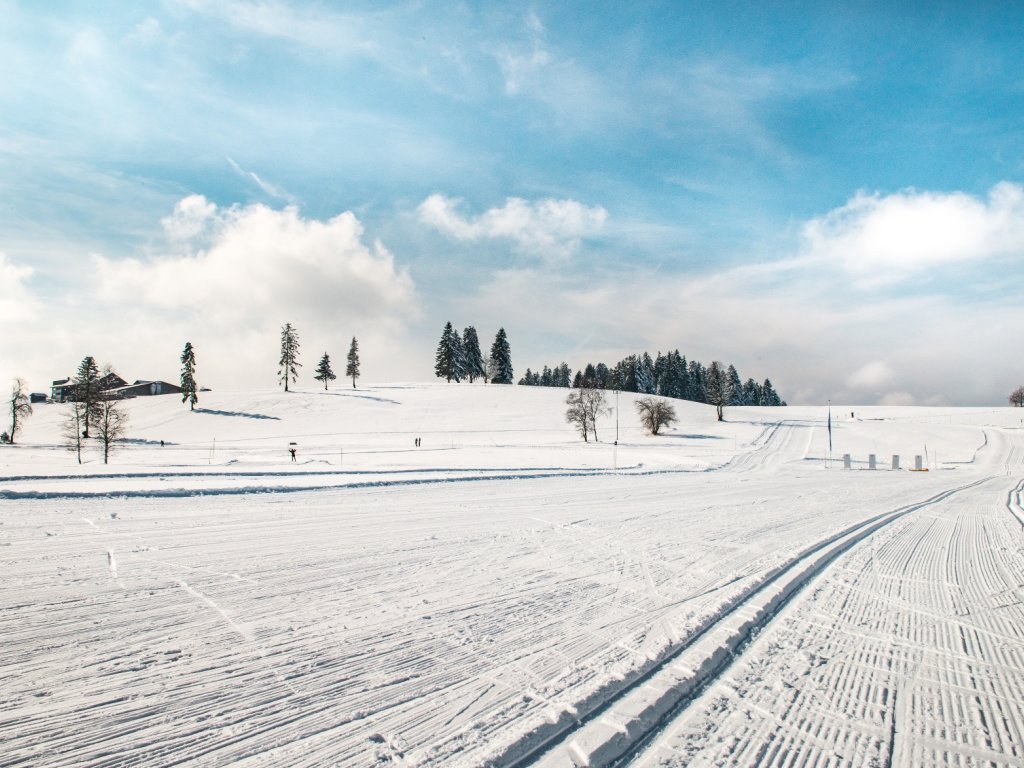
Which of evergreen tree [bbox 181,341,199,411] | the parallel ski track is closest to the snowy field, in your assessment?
the parallel ski track

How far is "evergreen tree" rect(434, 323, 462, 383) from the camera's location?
90750 mm

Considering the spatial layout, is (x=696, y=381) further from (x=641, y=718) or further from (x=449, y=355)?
(x=641, y=718)

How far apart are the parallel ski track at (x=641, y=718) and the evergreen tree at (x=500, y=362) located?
3405 inches

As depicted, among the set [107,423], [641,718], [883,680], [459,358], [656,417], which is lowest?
[883,680]

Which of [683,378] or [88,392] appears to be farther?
[683,378]

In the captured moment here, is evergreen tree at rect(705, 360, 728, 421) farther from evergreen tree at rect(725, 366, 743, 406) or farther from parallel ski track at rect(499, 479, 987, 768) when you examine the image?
parallel ski track at rect(499, 479, 987, 768)

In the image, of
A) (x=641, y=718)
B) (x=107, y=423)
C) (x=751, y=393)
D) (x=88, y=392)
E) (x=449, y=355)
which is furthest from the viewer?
(x=751, y=393)

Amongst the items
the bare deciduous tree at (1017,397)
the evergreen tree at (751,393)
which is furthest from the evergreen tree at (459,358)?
the bare deciduous tree at (1017,397)

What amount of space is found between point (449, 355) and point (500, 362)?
9.92 meters

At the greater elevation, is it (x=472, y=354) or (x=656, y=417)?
(x=472, y=354)

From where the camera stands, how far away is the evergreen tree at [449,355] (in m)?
90.8

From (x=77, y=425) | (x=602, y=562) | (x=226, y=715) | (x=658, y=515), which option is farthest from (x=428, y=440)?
(x=226, y=715)

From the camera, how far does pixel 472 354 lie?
93.5 m

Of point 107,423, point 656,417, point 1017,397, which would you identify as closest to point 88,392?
point 107,423
